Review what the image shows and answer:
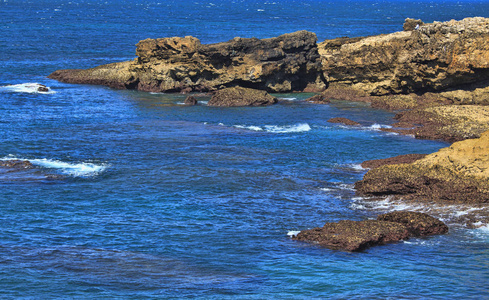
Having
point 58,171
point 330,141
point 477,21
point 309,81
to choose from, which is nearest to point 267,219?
point 58,171

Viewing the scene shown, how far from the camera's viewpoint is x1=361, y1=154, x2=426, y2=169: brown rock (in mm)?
30750

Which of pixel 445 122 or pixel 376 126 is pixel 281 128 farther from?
pixel 445 122

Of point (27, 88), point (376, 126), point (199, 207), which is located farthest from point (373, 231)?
point (27, 88)

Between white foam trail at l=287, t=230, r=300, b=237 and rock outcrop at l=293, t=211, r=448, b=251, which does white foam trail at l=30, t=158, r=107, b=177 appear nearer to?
white foam trail at l=287, t=230, r=300, b=237

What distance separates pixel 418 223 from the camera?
70.0 feet

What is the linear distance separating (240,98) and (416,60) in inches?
628

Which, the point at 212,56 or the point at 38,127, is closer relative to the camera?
the point at 38,127

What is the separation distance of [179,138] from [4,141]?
448 inches

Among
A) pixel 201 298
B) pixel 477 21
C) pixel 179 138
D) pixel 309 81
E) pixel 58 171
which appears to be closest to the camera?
pixel 201 298

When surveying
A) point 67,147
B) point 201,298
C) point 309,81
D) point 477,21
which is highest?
point 477,21

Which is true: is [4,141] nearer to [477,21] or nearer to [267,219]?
[267,219]

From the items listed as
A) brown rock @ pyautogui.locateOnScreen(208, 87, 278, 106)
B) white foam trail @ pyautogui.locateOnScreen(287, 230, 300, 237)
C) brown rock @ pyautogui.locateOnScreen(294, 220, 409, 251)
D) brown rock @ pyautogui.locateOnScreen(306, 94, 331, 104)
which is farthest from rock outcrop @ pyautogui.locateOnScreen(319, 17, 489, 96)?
white foam trail @ pyautogui.locateOnScreen(287, 230, 300, 237)

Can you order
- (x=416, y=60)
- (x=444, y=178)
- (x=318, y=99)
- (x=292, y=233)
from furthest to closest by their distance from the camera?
(x=318, y=99) → (x=416, y=60) → (x=444, y=178) → (x=292, y=233)

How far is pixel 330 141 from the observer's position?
38.5 m
